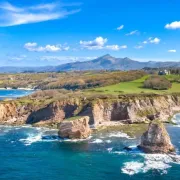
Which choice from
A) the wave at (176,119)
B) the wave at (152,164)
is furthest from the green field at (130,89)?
the wave at (152,164)

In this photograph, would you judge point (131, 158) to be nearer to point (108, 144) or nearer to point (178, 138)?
point (108, 144)

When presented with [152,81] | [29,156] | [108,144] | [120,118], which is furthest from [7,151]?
[152,81]

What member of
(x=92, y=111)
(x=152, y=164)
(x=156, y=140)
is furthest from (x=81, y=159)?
(x=92, y=111)

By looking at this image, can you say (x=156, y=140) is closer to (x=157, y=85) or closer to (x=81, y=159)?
(x=81, y=159)

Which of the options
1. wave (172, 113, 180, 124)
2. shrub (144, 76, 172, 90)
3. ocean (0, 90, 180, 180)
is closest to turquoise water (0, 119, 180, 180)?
ocean (0, 90, 180, 180)

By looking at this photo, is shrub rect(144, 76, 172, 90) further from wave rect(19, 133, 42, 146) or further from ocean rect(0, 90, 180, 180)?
wave rect(19, 133, 42, 146)

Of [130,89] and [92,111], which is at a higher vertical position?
[130,89]
